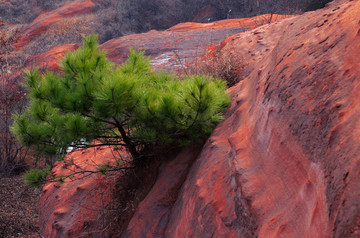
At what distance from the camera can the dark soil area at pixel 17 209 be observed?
22.1 feet

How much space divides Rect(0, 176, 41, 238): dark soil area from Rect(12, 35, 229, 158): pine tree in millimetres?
3251

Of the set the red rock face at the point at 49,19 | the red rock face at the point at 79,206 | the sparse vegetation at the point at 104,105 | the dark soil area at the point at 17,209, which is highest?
the sparse vegetation at the point at 104,105

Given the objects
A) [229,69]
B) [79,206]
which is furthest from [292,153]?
[229,69]

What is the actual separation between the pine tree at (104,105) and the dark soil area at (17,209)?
10.7 feet

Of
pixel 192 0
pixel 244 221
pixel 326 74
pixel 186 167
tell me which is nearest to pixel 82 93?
pixel 186 167

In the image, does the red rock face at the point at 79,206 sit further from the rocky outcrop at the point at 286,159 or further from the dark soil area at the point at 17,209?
the dark soil area at the point at 17,209

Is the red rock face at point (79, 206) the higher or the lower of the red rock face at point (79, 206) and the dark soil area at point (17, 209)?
the higher

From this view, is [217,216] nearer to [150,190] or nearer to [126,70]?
[150,190]

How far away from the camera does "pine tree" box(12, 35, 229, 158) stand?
9.48ft

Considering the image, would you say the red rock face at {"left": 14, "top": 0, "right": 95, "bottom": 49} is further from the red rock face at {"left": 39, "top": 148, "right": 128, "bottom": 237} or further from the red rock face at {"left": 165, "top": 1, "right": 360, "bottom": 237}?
the red rock face at {"left": 165, "top": 1, "right": 360, "bottom": 237}

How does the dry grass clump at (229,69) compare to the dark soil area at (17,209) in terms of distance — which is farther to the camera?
the dark soil area at (17,209)

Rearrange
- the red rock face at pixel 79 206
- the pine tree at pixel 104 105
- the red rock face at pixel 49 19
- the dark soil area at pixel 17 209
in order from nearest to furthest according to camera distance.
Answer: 1. the pine tree at pixel 104 105
2. the red rock face at pixel 79 206
3. the dark soil area at pixel 17 209
4. the red rock face at pixel 49 19

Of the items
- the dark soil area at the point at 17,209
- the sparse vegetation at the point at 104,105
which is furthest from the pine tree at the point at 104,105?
the dark soil area at the point at 17,209

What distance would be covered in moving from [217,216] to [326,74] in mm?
1074
